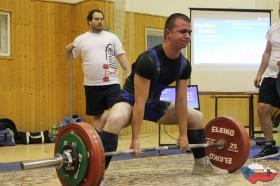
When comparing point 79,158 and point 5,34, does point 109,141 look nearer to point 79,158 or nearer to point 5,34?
point 79,158

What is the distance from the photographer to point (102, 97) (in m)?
4.07

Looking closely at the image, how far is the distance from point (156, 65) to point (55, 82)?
14.0 ft

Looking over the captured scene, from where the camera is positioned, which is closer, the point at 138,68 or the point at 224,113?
the point at 138,68

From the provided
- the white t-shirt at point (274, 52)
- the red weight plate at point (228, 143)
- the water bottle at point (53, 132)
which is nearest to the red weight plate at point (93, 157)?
the red weight plate at point (228, 143)

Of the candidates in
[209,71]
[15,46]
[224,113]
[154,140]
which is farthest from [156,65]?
[224,113]

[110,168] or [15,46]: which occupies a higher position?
[15,46]

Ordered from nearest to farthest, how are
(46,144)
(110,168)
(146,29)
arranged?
(110,168) → (46,144) → (146,29)

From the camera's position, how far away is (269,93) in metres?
3.91

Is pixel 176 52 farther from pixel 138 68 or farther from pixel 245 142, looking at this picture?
pixel 245 142

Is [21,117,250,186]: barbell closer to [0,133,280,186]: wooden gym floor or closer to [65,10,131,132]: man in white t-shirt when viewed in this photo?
[0,133,280,186]: wooden gym floor

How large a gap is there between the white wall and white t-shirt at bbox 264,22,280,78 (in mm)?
3555

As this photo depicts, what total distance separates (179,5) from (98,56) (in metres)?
4.12

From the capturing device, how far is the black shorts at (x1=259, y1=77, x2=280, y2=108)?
3908 millimetres

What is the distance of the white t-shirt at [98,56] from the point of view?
4102mm
